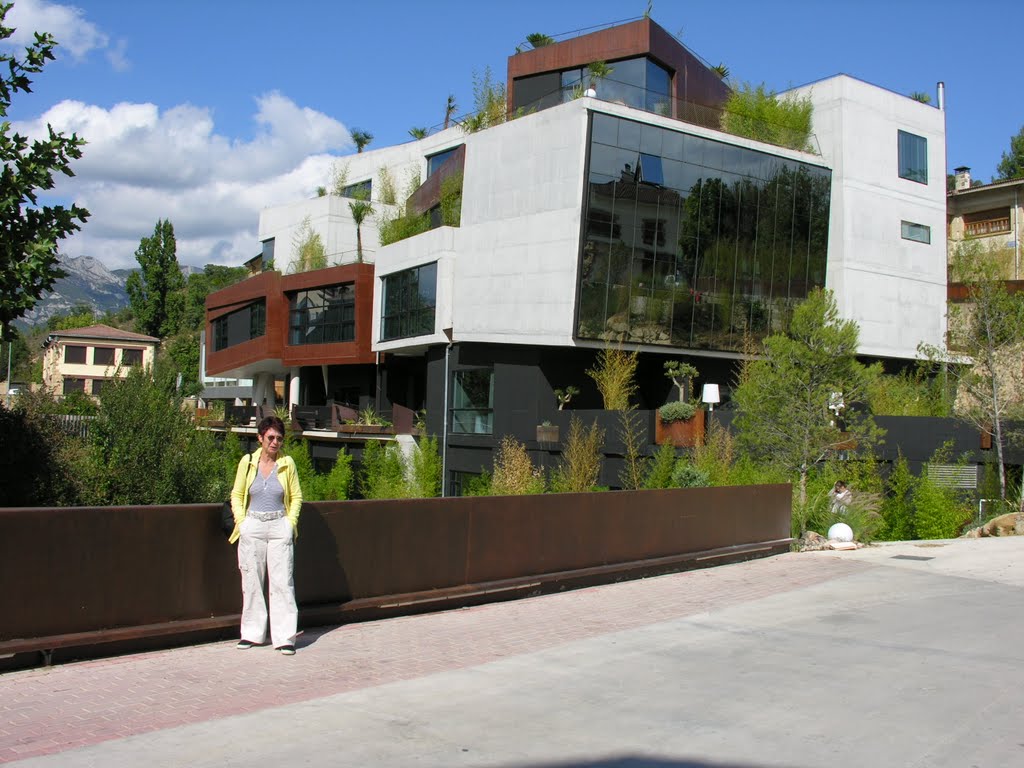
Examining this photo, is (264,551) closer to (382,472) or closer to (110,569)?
(110,569)

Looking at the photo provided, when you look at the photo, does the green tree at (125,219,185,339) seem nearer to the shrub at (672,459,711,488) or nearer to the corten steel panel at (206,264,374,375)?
the corten steel panel at (206,264,374,375)

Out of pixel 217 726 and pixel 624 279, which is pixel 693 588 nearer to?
pixel 217 726

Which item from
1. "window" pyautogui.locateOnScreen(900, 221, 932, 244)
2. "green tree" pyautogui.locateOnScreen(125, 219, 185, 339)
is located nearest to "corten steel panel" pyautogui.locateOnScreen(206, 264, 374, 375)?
"window" pyautogui.locateOnScreen(900, 221, 932, 244)

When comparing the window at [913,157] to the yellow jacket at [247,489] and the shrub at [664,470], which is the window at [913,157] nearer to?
the shrub at [664,470]

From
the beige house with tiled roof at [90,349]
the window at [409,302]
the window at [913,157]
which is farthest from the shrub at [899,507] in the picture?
the beige house with tiled roof at [90,349]

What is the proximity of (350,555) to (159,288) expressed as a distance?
94.6m

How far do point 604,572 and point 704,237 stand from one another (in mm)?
20833

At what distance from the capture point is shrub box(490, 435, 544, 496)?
28094mm

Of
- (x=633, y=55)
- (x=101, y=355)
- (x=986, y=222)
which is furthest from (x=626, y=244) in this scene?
(x=101, y=355)

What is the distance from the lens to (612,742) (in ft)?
19.6

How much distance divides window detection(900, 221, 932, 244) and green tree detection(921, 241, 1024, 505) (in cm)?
926

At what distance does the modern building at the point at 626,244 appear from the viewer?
29.5 meters

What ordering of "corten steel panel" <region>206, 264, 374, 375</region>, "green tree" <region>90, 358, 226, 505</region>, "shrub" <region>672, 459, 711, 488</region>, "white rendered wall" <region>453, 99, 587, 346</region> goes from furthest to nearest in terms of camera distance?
"corten steel panel" <region>206, 264, 374, 375</region> → "white rendered wall" <region>453, 99, 587, 346</region> → "shrub" <region>672, 459, 711, 488</region> → "green tree" <region>90, 358, 226, 505</region>

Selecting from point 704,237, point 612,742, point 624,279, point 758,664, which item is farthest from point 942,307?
point 612,742
